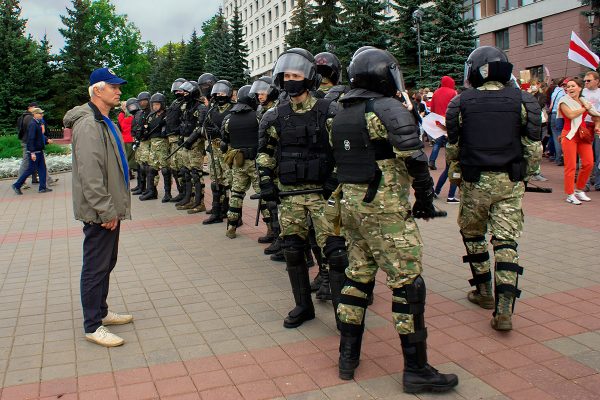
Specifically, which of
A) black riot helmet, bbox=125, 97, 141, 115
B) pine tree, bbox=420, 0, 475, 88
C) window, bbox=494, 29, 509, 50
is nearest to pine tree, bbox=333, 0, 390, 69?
pine tree, bbox=420, 0, 475, 88

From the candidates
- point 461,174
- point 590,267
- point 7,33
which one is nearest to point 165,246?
point 461,174

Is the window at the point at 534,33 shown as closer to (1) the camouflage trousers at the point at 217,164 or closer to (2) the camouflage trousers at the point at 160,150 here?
(2) the camouflage trousers at the point at 160,150

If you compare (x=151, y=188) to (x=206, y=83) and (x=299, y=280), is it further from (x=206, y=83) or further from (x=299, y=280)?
(x=299, y=280)

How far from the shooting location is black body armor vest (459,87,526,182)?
16.0 ft

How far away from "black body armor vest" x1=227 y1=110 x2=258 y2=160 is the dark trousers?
4.09 m

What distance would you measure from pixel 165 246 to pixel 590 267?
5495 mm

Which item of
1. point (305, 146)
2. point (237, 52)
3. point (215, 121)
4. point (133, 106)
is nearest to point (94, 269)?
point (305, 146)

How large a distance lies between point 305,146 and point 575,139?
22.0 ft

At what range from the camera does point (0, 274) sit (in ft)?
24.2

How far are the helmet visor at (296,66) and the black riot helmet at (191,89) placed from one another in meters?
6.65

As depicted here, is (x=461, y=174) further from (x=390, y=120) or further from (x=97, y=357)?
(x=97, y=357)

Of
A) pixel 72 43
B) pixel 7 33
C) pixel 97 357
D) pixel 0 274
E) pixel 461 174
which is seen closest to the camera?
pixel 97 357

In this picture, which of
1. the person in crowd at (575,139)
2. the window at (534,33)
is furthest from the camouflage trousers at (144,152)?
the window at (534,33)

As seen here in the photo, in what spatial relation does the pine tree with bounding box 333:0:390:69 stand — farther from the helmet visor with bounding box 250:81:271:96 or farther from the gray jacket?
the gray jacket
